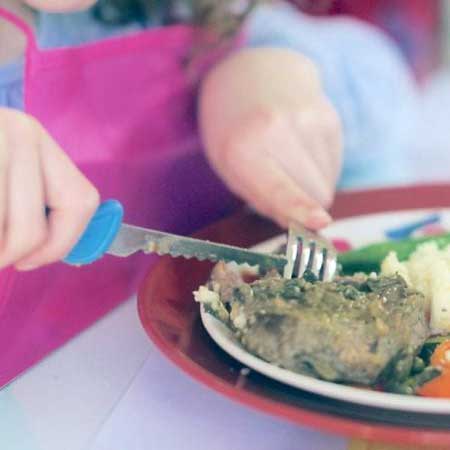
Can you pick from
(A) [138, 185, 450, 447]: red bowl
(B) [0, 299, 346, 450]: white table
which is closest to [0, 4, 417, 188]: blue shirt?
(A) [138, 185, 450, 447]: red bowl

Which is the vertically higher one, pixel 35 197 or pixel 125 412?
pixel 35 197

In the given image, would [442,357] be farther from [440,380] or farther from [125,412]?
[125,412]

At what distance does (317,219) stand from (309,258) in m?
0.05

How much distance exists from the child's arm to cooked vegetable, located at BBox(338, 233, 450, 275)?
0.18ft

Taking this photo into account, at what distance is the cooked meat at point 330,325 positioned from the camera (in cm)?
38

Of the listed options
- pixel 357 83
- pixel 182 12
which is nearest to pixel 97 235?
pixel 182 12

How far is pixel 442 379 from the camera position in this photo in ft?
1.28

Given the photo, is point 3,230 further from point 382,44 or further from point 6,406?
point 382,44

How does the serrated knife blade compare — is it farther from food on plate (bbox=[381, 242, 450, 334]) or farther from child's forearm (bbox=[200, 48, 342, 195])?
child's forearm (bbox=[200, 48, 342, 195])

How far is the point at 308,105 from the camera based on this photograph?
0.69 meters

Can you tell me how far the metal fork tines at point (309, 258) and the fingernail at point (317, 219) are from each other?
29mm

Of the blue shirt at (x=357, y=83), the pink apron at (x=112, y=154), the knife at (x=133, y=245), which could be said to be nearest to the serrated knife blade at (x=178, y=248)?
the knife at (x=133, y=245)

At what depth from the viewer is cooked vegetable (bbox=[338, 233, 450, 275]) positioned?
568mm

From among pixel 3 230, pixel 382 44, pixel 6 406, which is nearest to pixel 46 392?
pixel 6 406
